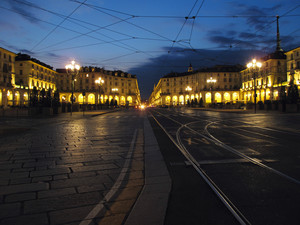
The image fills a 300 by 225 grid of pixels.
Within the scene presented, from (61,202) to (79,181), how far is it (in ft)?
2.96

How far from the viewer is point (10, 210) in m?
3.06

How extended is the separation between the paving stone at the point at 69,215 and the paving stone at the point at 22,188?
3.57ft

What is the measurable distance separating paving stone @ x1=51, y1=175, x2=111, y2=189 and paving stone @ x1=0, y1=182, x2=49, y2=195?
0.18 meters

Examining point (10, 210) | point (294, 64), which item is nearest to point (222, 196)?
point (10, 210)

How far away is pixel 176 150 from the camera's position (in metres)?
7.04

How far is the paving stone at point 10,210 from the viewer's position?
2948 millimetres

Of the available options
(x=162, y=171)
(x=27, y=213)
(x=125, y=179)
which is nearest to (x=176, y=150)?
(x=162, y=171)

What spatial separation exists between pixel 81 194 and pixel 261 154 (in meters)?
5.04

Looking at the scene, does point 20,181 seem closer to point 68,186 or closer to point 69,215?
point 68,186

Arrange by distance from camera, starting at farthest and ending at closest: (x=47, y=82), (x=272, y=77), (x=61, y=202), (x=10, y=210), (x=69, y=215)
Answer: (x=47, y=82), (x=272, y=77), (x=61, y=202), (x=10, y=210), (x=69, y=215)

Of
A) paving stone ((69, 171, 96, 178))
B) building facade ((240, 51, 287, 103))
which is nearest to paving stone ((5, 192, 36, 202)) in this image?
paving stone ((69, 171, 96, 178))

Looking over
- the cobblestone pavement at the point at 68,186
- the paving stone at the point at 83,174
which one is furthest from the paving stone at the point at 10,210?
the paving stone at the point at 83,174

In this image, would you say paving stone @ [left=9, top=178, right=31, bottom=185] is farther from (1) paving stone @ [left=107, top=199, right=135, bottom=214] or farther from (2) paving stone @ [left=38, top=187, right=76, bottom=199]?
(1) paving stone @ [left=107, top=199, right=135, bottom=214]

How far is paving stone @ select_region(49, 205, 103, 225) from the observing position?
111 inches
